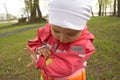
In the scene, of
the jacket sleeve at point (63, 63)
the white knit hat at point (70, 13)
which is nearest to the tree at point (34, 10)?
the jacket sleeve at point (63, 63)

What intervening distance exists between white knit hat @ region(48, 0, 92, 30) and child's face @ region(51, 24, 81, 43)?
0.04 m

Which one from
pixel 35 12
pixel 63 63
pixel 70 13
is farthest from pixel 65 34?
pixel 35 12

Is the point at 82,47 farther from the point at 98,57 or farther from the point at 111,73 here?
the point at 98,57

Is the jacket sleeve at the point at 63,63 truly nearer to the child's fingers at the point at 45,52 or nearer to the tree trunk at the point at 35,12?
the child's fingers at the point at 45,52

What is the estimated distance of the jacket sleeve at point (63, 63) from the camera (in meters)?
2.20

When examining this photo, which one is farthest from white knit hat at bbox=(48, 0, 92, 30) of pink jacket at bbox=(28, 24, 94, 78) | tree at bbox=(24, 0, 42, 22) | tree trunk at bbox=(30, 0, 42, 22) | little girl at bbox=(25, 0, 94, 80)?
tree at bbox=(24, 0, 42, 22)

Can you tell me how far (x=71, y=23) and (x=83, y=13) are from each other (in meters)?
0.13

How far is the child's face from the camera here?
81.0 inches

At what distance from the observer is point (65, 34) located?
81.7 inches

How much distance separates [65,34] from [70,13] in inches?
6.9

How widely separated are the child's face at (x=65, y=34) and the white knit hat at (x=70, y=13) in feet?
0.14

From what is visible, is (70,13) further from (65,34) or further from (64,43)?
(64,43)

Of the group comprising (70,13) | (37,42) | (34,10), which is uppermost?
(70,13)

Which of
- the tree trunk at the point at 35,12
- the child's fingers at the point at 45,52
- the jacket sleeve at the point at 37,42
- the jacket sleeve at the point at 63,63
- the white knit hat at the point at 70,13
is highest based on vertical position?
the white knit hat at the point at 70,13
